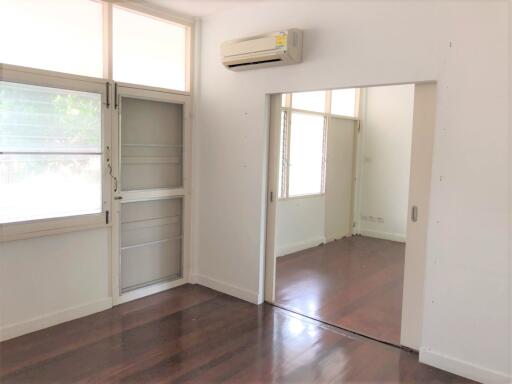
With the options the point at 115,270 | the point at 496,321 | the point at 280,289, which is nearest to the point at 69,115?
the point at 115,270

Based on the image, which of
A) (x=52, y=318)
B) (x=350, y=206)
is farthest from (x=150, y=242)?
(x=350, y=206)

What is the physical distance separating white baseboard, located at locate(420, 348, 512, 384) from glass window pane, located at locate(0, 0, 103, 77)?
3445 mm

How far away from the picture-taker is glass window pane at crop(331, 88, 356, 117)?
251 inches

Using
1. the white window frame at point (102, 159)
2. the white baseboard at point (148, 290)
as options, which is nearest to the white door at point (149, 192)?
the white baseboard at point (148, 290)

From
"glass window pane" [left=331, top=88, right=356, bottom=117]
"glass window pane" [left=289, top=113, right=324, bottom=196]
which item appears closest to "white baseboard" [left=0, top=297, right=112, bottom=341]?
"glass window pane" [left=289, top=113, right=324, bottom=196]

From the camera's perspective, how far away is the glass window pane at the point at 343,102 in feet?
20.9

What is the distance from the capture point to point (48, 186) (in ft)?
10.7

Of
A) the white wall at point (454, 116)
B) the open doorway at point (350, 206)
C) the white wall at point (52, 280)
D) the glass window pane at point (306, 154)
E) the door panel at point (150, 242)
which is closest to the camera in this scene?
the white wall at point (454, 116)

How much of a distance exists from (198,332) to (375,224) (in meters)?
4.37

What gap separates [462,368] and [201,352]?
5.92ft

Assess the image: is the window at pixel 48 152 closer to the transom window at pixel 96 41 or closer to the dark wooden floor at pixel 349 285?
the transom window at pixel 96 41

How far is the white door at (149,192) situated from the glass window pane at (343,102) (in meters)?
2.92

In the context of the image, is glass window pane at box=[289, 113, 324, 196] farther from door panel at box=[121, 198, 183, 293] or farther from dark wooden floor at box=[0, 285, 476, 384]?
dark wooden floor at box=[0, 285, 476, 384]

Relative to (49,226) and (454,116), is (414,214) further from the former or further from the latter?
(49,226)
